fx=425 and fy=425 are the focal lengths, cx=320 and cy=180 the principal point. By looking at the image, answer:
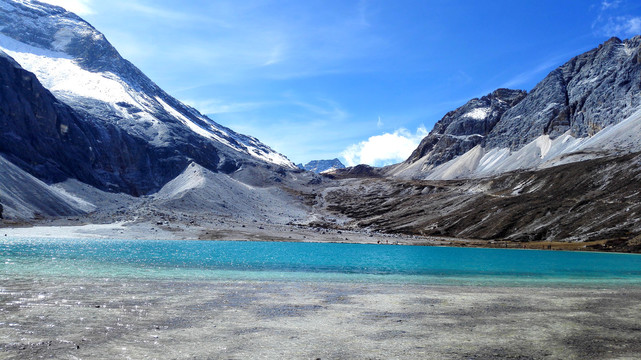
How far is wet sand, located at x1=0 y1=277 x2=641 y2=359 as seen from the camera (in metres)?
14.3

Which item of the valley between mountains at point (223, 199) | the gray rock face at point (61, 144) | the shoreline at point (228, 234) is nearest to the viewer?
the shoreline at point (228, 234)

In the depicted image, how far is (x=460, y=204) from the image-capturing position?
527 ft

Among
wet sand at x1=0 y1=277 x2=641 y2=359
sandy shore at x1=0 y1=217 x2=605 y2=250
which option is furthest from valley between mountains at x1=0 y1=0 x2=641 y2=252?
wet sand at x1=0 y1=277 x2=641 y2=359

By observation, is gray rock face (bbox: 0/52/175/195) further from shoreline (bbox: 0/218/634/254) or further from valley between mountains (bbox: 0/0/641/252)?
shoreline (bbox: 0/218/634/254)

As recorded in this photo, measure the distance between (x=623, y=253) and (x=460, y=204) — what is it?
71.8 meters

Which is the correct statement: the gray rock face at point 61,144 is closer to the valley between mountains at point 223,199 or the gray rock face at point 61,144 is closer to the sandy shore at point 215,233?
the valley between mountains at point 223,199

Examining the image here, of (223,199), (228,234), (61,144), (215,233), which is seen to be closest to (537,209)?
(228,234)

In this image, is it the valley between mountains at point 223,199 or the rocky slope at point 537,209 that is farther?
the rocky slope at point 537,209

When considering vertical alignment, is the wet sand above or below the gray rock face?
below

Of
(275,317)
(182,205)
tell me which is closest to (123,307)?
(275,317)

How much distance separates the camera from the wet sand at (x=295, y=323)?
14258 millimetres

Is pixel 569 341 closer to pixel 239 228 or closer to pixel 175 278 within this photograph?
pixel 175 278

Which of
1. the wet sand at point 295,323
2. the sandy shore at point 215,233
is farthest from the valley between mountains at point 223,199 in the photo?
the wet sand at point 295,323

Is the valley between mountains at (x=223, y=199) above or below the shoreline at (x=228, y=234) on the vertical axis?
above
